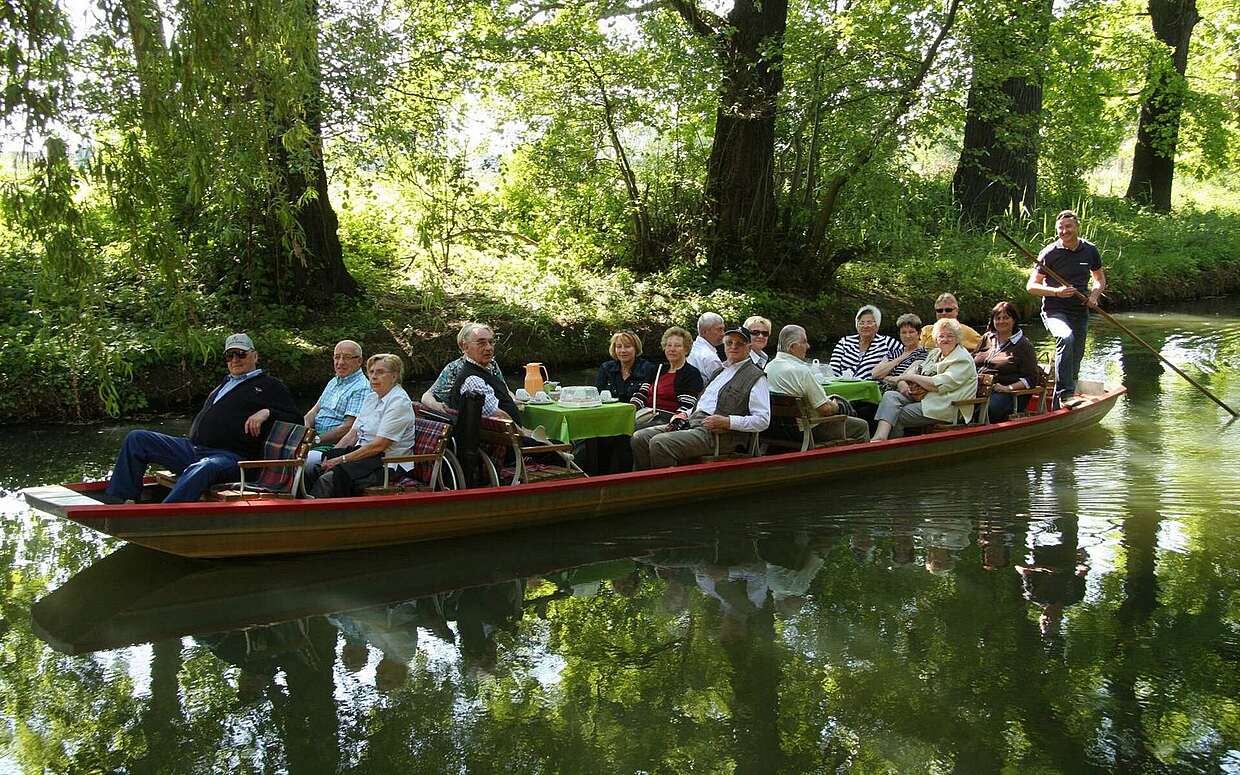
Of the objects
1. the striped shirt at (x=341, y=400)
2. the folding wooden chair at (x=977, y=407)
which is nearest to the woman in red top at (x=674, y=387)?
the striped shirt at (x=341, y=400)

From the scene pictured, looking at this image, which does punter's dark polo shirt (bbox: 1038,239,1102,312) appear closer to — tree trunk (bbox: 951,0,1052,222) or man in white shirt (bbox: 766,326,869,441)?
man in white shirt (bbox: 766,326,869,441)

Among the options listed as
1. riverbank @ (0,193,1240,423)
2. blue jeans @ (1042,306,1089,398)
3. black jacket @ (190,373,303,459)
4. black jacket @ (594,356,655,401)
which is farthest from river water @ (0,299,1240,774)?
blue jeans @ (1042,306,1089,398)

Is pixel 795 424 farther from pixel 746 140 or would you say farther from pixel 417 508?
pixel 746 140

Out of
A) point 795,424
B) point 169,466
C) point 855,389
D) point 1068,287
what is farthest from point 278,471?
point 1068,287

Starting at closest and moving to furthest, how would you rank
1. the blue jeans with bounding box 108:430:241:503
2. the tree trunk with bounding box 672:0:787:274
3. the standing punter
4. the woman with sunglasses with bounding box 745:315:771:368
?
the blue jeans with bounding box 108:430:241:503
the woman with sunglasses with bounding box 745:315:771:368
the standing punter
the tree trunk with bounding box 672:0:787:274

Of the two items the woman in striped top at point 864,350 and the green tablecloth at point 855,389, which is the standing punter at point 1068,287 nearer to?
the woman in striped top at point 864,350

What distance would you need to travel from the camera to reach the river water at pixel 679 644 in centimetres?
405

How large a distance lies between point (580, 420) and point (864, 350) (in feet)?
10.6

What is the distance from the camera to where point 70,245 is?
17.8 feet

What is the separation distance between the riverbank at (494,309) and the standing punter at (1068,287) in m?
5.43

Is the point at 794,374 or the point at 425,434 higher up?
the point at 794,374

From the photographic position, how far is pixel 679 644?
16.5 feet

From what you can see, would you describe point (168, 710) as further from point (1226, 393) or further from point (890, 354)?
point (1226, 393)

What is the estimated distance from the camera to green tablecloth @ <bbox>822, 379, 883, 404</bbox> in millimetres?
8297
